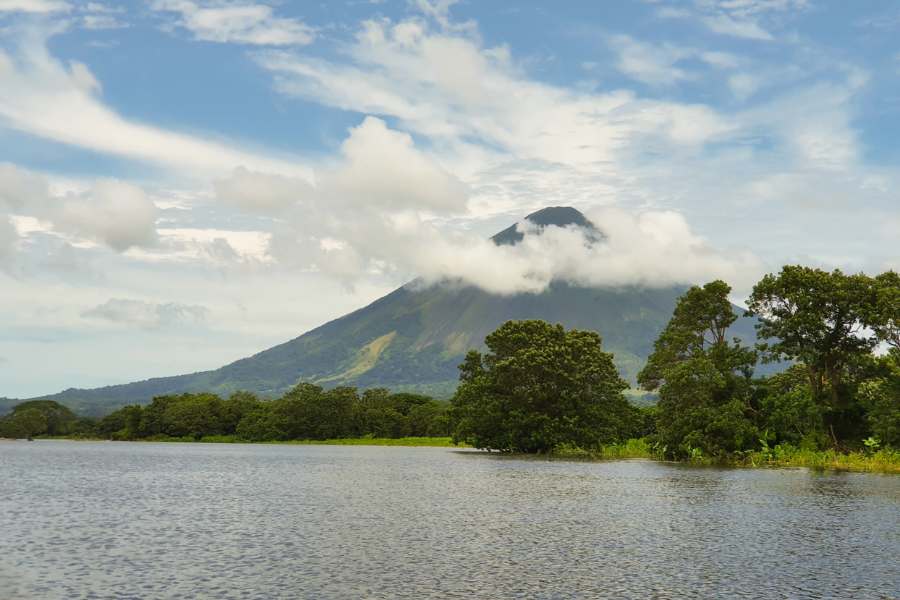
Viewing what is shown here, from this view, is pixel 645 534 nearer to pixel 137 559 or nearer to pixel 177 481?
pixel 137 559

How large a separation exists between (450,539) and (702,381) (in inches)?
2635

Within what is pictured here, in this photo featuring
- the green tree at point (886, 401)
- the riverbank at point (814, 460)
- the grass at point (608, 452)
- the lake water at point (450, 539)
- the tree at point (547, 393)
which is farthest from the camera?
the tree at point (547, 393)

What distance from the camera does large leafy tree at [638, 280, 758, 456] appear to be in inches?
3836

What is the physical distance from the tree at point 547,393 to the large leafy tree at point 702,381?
55.9ft

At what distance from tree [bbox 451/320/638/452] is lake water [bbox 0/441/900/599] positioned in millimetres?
54128

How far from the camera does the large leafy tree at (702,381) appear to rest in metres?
97.4

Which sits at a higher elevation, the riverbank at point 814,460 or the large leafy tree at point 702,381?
the large leafy tree at point 702,381

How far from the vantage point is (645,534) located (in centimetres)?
4028

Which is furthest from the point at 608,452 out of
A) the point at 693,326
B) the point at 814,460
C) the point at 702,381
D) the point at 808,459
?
the point at 814,460

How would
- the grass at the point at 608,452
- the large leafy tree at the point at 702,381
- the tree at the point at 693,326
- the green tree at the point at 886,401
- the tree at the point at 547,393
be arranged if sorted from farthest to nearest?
1. the tree at the point at 547,393
2. the grass at the point at 608,452
3. the tree at the point at 693,326
4. the large leafy tree at the point at 702,381
5. the green tree at the point at 886,401

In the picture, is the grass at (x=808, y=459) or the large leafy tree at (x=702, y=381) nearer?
the grass at (x=808, y=459)

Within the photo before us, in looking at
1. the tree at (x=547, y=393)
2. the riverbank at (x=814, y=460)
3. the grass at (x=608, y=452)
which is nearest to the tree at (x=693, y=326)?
the riverbank at (x=814, y=460)

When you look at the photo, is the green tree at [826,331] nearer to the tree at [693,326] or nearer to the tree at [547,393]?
the tree at [693,326]

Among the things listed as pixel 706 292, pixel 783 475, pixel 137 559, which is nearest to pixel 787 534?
pixel 137 559
